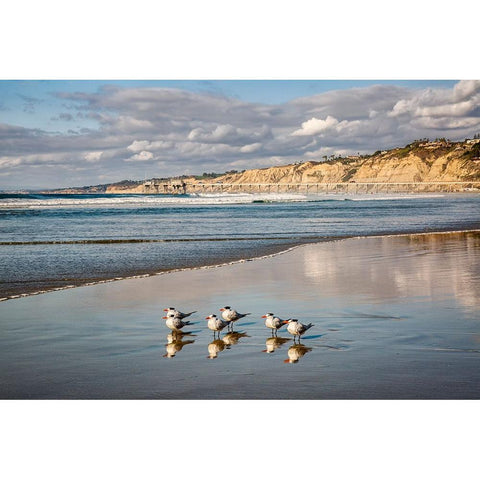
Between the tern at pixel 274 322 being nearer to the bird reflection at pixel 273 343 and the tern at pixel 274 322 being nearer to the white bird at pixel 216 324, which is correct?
the bird reflection at pixel 273 343

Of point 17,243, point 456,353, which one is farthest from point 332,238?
point 456,353

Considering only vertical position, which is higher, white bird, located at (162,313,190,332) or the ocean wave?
the ocean wave

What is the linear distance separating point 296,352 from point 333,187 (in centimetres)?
16974

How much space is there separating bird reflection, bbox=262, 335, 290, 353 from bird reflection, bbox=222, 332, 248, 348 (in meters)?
0.36

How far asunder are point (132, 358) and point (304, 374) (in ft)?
5.94

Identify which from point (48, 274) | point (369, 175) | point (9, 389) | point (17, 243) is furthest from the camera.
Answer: point (369, 175)

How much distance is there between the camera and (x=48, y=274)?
12.8 m

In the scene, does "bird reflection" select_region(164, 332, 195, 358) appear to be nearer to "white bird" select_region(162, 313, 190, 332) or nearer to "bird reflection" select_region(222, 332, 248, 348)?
"white bird" select_region(162, 313, 190, 332)

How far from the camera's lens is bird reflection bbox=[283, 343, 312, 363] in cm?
620

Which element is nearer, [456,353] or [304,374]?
[304,374]

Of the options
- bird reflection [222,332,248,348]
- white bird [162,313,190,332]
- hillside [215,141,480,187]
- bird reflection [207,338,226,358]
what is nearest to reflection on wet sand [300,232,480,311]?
bird reflection [222,332,248,348]

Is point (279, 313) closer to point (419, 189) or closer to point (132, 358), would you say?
point (132, 358)

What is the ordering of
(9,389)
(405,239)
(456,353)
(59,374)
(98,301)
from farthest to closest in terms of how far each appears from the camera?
(405,239), (98,301), (456,353), (59,374), (9,389)

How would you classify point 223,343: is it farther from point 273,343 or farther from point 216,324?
point 273,343
